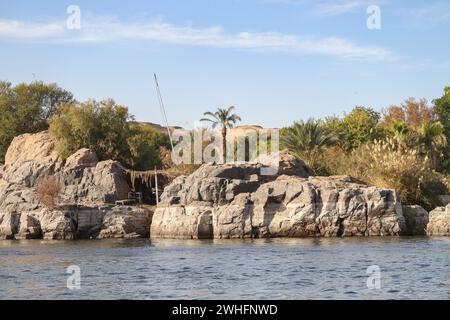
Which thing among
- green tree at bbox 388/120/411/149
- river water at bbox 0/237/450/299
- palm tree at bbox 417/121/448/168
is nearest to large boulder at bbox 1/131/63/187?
river water at bbox 0/237/450/299

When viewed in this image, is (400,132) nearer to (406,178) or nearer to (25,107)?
(406,178)

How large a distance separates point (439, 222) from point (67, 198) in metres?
22.8

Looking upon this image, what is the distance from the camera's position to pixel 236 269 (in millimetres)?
33469

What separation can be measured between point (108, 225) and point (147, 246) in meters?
8.60

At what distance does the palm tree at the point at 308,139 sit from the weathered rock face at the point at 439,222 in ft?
46.3

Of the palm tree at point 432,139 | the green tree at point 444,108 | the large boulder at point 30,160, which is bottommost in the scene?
the large boulder at point 30,160

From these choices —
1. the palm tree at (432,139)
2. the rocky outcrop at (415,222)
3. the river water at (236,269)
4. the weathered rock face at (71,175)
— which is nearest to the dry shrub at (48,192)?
the weathered rock face at (71,175)

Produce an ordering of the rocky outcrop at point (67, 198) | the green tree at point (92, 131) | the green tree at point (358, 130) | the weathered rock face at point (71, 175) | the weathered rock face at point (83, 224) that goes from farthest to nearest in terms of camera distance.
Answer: the green tree at point (358, 130) < the green tree at point (92, 131) < the weathered rock face at point (71, 175) < the rocky outcrop at point (67, 198) < the weathered rock face at point (83, 224)

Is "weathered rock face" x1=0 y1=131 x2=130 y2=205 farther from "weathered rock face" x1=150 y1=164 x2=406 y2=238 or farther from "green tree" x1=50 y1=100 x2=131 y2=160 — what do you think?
"weathered rock face" x1=150 y1=164 x2=406 y2=238

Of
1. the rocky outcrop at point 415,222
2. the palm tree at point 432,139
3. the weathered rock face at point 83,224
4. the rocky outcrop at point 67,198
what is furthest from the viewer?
the palm tree at point 432,139

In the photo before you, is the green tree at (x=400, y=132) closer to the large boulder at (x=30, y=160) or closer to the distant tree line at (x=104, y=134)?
the distant tree line at (x=104, y=134)

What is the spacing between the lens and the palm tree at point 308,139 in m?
62.6

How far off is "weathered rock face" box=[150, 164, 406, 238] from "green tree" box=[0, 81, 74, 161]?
24.1 m
